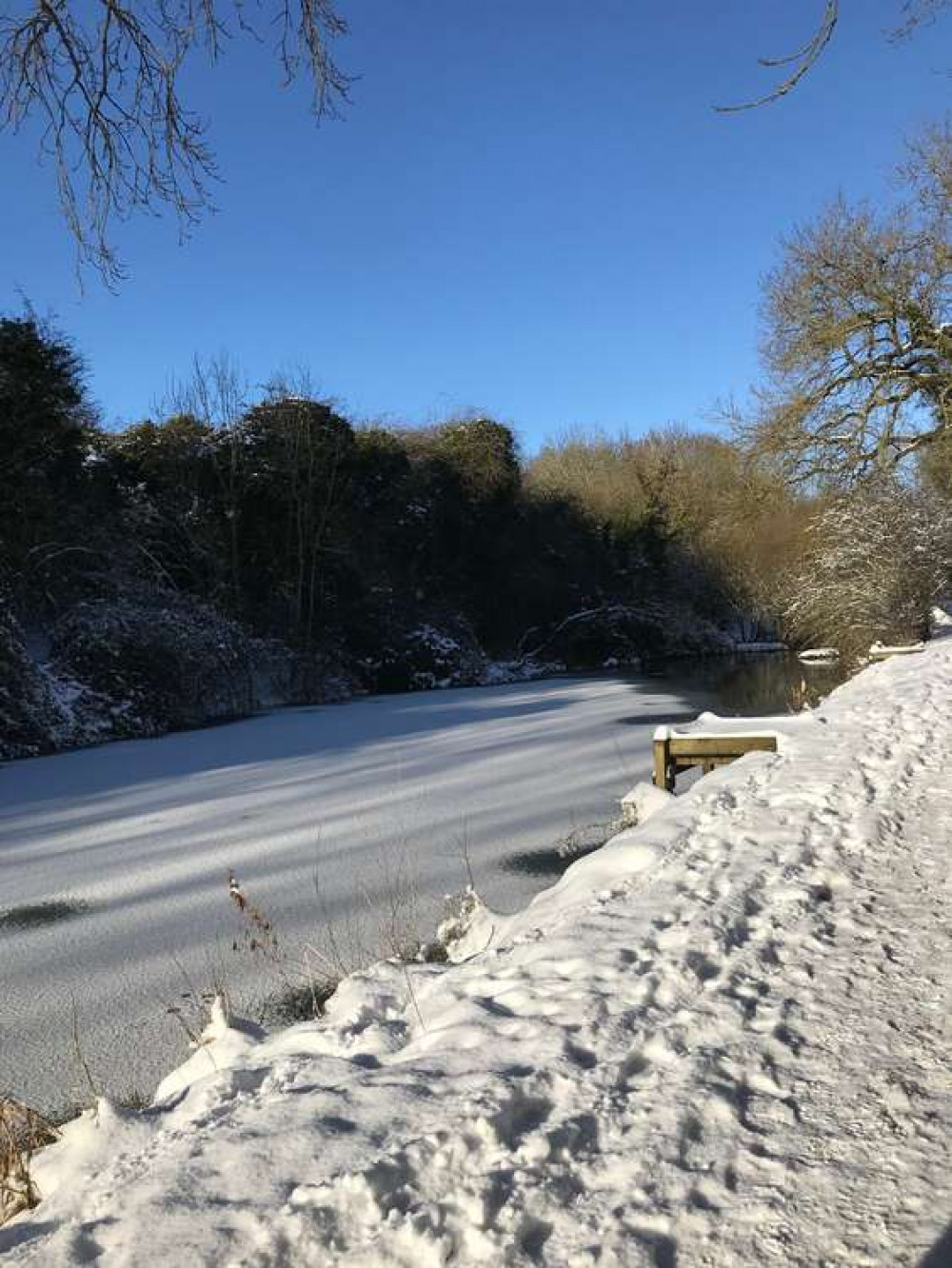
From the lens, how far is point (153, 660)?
10.9m

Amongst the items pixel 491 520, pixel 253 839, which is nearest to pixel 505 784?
pixel 253 839

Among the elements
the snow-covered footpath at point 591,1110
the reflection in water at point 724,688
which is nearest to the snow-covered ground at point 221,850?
the reflection in water at point 724,688

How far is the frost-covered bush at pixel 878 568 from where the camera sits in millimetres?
12578

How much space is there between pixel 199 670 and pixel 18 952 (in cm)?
816

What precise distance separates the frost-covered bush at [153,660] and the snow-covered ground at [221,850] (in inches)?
49.7

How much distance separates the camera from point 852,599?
13.0 m

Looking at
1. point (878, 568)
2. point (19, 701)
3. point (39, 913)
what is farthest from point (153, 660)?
point (878, 568)

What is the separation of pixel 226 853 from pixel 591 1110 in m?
3.72

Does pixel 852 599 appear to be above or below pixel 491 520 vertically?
below

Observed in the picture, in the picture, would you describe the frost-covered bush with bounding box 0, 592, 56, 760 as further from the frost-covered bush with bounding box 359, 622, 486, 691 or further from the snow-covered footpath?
the snow-covered footpath

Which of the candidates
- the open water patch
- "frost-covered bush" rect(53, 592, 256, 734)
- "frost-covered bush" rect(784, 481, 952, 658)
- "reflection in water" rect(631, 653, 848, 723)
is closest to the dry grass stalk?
the open water patch

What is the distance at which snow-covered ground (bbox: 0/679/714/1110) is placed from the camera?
10.2 ft

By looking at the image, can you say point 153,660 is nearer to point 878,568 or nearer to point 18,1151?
point 18,1151

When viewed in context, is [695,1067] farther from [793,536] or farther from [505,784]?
[793,536]
